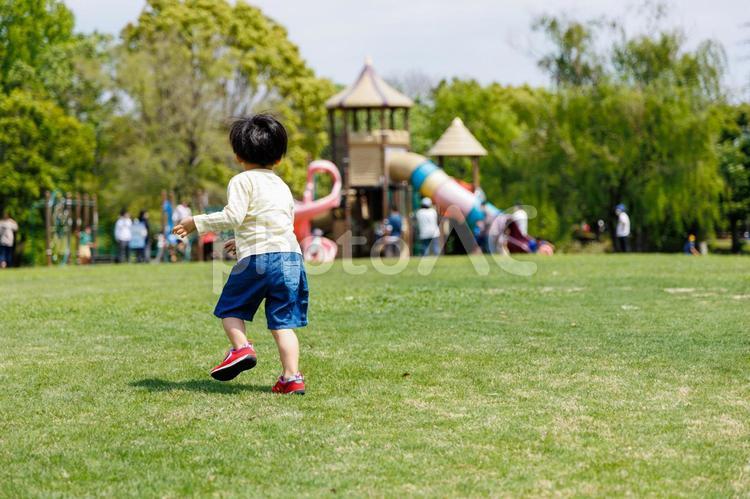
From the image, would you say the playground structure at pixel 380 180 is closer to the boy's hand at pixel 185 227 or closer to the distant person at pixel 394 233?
the distant person at pixel 394 233

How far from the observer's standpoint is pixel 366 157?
3350cm

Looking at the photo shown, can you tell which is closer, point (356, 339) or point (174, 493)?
point (174, 493)

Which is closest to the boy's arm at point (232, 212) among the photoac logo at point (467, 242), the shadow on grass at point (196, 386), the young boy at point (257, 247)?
the young boy at point (257, 247)

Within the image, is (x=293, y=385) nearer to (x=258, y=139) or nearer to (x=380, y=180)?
(x=258, y=139)

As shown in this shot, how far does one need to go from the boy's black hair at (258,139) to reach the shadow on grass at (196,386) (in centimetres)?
144

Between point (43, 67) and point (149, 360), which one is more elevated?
point (43, 67)

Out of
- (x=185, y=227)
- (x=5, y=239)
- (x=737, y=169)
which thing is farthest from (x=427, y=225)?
(x=737, y=169)

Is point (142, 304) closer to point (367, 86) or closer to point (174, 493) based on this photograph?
point (174, 493)

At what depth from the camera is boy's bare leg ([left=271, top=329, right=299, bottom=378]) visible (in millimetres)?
6535

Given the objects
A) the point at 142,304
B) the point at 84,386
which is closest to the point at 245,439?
the point at 84,386

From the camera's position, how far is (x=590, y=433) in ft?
17.3

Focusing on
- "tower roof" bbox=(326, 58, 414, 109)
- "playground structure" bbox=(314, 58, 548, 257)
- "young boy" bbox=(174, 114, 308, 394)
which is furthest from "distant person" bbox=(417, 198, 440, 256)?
"young boy" bbox=(174, 114, 308, 394)

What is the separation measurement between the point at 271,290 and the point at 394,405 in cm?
121

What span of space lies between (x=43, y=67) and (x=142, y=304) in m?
37.7
